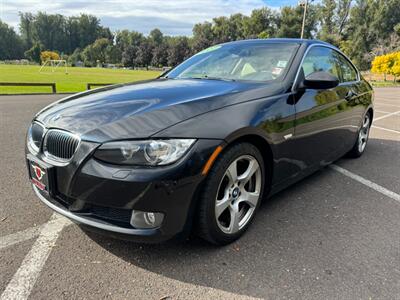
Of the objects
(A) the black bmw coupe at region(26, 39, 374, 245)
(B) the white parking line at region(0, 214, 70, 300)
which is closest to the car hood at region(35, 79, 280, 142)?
(A) the black bmw coupe at region(26, 39, 374, 245)

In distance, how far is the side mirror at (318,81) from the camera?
9.61 ft

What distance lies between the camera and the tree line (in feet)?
215

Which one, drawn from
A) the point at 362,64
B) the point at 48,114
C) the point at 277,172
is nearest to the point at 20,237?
the point at 48,114

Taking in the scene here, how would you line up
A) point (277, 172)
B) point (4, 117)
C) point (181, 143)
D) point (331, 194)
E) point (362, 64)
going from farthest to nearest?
point (362, 64) < point (4, 117) < point (331, 194) < point (277, 172) < point (181, 143)

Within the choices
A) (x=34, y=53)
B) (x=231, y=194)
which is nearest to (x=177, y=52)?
(x=34, y=53)

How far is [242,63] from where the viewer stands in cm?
331

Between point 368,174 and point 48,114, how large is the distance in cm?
378

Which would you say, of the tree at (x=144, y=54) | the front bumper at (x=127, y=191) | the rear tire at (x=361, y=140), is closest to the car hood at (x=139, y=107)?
the front bumper at (x=127, y=191)

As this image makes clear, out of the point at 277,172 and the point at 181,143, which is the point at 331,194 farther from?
the point at 181,143

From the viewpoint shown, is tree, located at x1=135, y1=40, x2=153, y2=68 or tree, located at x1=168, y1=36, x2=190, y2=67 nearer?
tree, located at x1=168, y1=36, x2=190, y2=67

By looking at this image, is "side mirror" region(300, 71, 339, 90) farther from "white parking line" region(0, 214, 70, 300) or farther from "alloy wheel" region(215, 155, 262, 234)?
"white parking line" region(0, 214, 70, 300)

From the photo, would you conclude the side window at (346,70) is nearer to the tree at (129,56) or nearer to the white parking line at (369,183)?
the white parking line at (369,183)

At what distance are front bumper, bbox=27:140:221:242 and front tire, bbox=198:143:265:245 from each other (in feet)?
0.45

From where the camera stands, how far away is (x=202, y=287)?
6.80 feet
